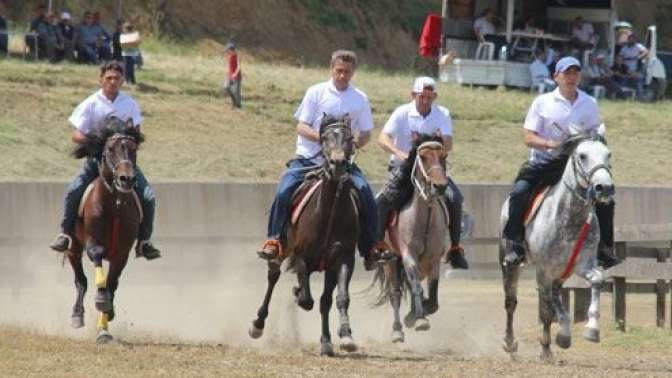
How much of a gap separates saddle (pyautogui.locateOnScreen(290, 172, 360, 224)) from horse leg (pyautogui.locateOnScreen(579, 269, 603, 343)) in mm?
2288

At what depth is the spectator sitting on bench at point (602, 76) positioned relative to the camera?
143 ft

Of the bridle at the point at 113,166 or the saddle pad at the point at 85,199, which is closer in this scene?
the bridle at the point at 113,166

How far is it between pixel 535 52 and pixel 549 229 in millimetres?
27392

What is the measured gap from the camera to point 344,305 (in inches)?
654

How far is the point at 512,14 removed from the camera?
4450cm

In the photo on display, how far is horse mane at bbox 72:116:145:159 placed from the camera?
56.3 feet

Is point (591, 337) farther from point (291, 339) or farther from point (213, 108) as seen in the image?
point (213, 108)

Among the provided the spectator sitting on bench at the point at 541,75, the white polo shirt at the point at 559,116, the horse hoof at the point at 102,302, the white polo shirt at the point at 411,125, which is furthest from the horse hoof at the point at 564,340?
the spectator sitting on bench at the point at 541,75

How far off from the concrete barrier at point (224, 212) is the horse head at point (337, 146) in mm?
6410

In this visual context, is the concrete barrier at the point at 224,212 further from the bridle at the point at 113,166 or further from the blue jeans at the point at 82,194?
the bridle at the point at 113,166

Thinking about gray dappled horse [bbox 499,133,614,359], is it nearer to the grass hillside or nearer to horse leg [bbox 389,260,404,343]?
horse leg [bbox 389,260,404,343]

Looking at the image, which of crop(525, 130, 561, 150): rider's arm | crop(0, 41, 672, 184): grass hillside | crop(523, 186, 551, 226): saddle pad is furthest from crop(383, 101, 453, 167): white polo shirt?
crop(0, 41, 672, 184): grass hillside

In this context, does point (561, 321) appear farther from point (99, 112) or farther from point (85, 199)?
point (99, 112)

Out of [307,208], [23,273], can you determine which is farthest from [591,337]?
[23,273]
